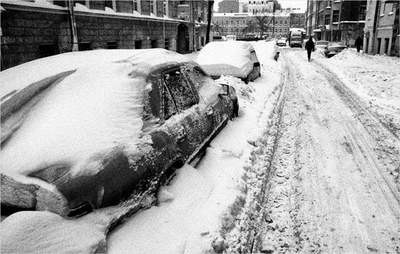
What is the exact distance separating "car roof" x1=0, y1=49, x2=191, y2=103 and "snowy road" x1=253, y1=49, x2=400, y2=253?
2217mm

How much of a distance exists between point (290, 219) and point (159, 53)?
2.62 m

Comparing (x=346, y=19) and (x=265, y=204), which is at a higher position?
(x=346, y=19)

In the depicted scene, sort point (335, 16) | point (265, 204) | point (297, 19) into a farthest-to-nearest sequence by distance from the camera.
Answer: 1. point (297, 19)
2. point (335, 16)
3. point (265, 204)

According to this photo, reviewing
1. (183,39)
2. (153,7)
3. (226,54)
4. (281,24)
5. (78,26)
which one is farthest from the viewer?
(281,24)

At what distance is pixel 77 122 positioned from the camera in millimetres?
2881

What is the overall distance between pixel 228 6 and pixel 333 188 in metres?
145

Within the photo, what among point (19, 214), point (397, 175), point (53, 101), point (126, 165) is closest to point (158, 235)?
point (126, 165)

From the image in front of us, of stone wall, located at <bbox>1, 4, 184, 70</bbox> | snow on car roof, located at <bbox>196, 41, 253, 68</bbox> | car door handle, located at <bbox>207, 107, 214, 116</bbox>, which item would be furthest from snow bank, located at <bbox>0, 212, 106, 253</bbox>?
stone wall, located at <bbox>1, 4, 184, 70</bbox>

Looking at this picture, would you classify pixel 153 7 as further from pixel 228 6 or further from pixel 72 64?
pixel 228 6

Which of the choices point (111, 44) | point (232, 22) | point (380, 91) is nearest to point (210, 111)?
point (380, 91)

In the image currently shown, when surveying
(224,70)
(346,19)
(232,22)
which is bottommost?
(224,70)

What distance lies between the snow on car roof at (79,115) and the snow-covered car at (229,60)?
7034 mm

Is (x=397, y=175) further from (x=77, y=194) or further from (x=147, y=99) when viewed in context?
(x=77, y=194)

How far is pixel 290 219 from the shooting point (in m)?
3.80
